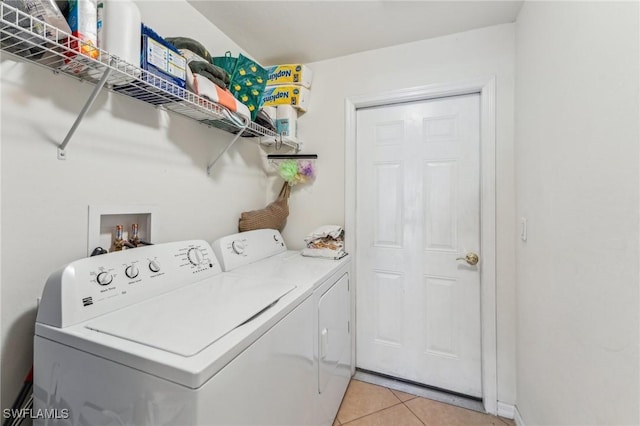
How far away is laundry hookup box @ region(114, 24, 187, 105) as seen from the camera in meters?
0.98

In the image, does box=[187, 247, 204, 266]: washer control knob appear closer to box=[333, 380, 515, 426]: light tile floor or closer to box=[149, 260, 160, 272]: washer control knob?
box=[149, 260, 160, 272]: washer control knob

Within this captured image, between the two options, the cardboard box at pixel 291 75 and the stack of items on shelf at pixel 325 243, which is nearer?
the stack of items on shelf at pixel 325 243

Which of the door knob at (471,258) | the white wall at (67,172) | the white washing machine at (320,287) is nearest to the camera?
the white wall at (67,172)

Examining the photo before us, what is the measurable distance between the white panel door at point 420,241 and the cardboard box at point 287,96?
1.48 ft

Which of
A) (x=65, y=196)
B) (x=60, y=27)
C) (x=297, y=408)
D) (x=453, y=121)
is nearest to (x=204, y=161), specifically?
(x=65, y=196)

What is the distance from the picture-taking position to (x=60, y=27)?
2.52ft

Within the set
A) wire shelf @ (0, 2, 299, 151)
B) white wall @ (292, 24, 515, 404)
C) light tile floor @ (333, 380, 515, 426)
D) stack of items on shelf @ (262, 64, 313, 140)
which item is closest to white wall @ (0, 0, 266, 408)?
wire shelf @ (0, 2, 299, 151)

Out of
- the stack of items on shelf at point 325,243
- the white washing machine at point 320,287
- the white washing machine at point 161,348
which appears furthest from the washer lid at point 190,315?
Answer: the stack of items on shelf at point 325,243

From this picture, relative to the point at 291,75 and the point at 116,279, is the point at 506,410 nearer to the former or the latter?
the point at 116,279

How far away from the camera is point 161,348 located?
2.16 feet

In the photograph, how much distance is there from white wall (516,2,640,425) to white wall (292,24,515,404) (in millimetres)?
194

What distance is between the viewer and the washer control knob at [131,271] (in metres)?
0.94

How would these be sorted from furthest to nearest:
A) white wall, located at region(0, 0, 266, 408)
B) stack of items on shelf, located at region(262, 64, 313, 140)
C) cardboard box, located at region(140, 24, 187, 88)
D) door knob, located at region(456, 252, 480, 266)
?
stack of items on shelf, located at region(262, 64, 313, 140)
door knob, located at region(456, 252, 480, 266)
cardboard box, located at region(140, 24, 187, 88)
white wall, located at region(0, 0, 266, 408)

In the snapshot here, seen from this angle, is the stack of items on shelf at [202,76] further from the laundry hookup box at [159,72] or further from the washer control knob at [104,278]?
the washer control knob at [104,278]
